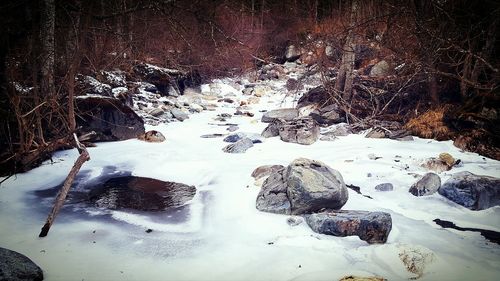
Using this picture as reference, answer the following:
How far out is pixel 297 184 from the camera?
11.3 feet

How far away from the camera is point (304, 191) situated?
133 inches

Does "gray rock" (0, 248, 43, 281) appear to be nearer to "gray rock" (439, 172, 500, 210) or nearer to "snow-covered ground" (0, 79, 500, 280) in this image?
"snow-covered ground" (0, 79, 500, 280)

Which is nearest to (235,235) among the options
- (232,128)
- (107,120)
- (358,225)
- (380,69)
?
(358,225)

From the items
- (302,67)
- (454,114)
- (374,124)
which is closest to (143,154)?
(374,124)

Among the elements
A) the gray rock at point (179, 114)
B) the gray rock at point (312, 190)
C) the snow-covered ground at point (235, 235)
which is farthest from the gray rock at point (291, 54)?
the gray rock at point (312, 190)

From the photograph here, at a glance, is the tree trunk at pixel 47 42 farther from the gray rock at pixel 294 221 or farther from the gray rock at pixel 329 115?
the gray rock at pixel 329 115

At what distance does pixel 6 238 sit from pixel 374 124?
263 inches

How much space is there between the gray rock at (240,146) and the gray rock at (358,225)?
119 inches

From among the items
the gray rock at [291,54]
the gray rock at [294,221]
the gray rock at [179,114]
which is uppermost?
the gray rock at [291,54]

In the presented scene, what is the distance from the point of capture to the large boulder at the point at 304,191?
3.38 m

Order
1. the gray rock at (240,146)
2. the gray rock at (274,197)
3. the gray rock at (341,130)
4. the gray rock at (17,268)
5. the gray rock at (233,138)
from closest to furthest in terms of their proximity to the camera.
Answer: the gray rock at (17,268) → the gray rock at (274,197) → the gray rock at (240,146) → the gray rock at (233,138) → the gray rock at (341,130)

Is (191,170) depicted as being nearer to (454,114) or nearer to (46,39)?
(46,39)

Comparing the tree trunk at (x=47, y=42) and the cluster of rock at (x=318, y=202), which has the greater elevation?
the tree trunk at (x=47, y=42)

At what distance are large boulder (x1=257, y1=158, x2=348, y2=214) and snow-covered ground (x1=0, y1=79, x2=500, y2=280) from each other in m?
0.17
